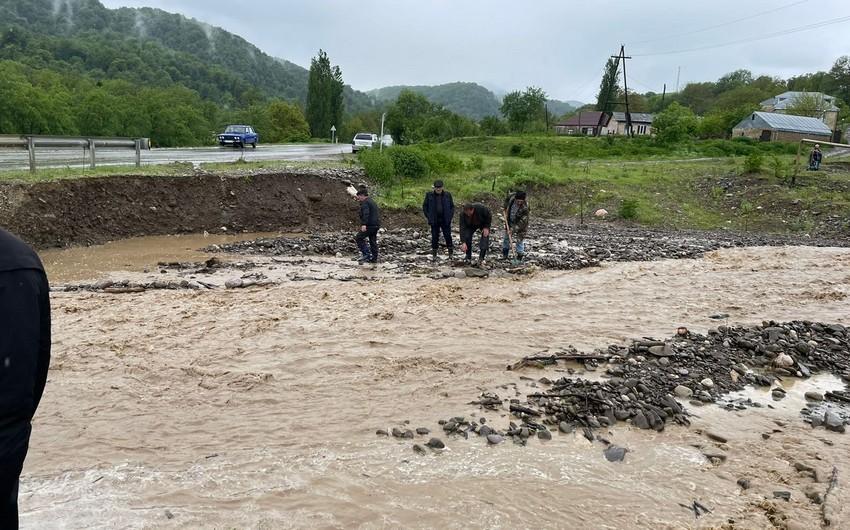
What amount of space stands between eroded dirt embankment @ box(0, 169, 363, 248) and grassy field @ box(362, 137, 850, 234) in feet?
7.42

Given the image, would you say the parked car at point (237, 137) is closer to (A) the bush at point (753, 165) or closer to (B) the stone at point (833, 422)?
(A) the bush at point (753, 165)

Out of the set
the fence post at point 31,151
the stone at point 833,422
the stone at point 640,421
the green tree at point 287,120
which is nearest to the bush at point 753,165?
the stone at point 833,422

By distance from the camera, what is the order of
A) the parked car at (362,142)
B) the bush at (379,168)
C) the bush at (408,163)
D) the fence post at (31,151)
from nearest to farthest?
the fence post at (31,151) < the bush at (379,168) < the bush at (408,163) < the parked car at (362,142)

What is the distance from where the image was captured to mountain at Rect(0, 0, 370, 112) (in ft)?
272

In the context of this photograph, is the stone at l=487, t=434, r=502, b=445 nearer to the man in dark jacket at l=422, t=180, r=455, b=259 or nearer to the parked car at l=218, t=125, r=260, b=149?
the man in dark jacket at l=422, t=180, r=455, b=259

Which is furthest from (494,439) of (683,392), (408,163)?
(408,163)

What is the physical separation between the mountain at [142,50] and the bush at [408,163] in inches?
2378

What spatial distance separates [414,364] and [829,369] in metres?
5.66

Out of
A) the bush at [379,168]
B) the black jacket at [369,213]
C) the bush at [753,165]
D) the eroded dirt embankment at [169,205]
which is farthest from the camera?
the bush at [753,165]

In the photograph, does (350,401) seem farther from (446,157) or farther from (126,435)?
(446,157)

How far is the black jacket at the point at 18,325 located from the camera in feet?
6.21

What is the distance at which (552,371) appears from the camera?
293 inches

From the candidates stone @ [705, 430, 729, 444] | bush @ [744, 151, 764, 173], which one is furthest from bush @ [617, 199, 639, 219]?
stone @ [705, 430, 729, 444]

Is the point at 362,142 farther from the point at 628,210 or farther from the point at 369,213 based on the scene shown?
the point at 369,213
